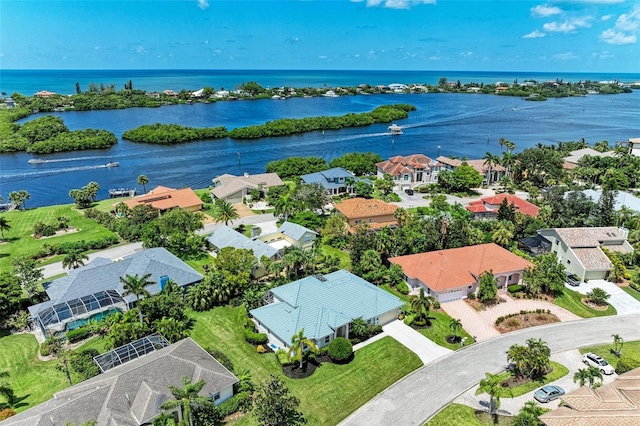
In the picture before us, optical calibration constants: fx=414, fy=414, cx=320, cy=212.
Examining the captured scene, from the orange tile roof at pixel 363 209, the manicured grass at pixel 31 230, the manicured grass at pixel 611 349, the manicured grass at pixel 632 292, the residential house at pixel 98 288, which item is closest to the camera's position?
the manicured grass at pixel 611 349

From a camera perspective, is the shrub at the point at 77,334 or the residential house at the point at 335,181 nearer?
the shrub at the point at 77,334

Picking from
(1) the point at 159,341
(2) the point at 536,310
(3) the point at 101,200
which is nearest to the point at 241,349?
(1) the point at 159,341

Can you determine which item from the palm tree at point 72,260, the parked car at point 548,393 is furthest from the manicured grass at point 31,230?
the parked car at point 548,393

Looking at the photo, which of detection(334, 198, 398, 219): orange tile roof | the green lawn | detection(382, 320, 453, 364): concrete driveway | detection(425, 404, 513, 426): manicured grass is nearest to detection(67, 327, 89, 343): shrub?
the green lawn

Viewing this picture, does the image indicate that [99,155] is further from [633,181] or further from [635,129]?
[635,129]

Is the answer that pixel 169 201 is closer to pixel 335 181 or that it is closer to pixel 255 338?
pixel 335 181

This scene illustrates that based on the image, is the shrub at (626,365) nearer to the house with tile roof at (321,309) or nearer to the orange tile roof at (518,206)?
the house with tile roof at (321,309)
